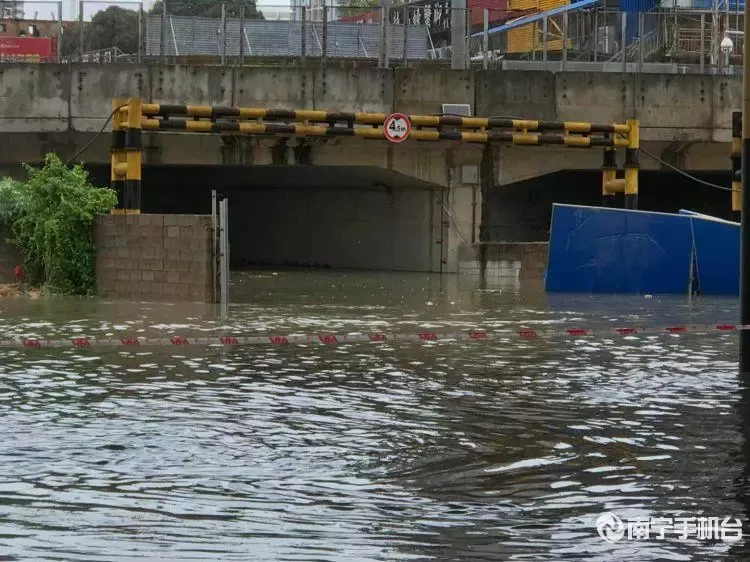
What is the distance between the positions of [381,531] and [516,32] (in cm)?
3596

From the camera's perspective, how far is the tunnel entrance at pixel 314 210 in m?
31.6

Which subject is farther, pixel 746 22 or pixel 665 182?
pixel 665 182

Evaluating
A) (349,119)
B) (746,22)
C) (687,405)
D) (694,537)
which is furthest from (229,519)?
(349,119)

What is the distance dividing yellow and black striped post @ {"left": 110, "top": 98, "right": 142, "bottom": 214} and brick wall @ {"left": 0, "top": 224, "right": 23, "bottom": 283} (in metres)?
1.76

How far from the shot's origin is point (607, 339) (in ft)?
49.0

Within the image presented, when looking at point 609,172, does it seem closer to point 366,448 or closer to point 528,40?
point 528,40

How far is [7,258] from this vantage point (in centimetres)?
2219

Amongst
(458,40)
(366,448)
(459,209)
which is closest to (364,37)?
(458,40)

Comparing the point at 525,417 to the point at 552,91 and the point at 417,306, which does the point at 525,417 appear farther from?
the point at 552,91

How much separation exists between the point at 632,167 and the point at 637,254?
475 cm

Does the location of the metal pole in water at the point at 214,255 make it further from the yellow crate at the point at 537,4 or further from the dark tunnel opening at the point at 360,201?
the yellow crate at the point at 537,4

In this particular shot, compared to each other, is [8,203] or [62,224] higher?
[8,203]

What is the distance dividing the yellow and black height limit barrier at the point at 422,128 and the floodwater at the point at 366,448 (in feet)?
32.3
